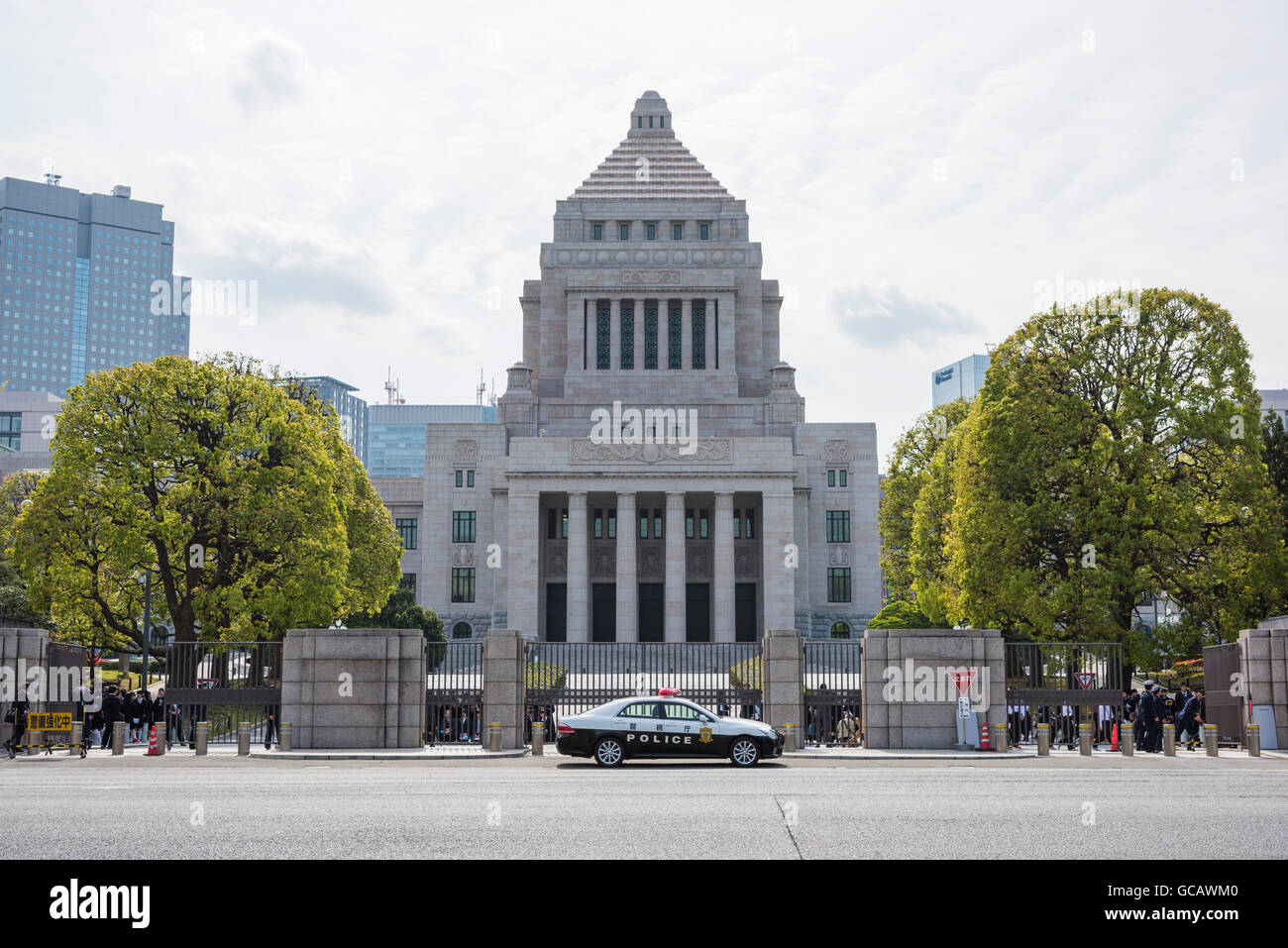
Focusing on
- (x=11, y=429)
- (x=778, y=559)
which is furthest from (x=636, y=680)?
(x=11, y=429)

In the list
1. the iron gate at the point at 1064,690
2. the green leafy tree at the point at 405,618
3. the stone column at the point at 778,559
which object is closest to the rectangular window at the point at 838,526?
the stone column at the point at 778,559

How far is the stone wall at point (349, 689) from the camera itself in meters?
29.5

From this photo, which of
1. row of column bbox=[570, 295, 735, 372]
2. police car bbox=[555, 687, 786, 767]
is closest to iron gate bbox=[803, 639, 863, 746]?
police car bbox=[555, 687, 786, 767]

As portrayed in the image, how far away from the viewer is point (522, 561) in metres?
67.1

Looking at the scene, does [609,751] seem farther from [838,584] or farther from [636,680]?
[838,584]

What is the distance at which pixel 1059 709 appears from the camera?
32.9 metres

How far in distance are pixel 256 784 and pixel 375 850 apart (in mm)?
8261

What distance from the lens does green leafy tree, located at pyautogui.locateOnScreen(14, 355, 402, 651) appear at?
37.7 meters

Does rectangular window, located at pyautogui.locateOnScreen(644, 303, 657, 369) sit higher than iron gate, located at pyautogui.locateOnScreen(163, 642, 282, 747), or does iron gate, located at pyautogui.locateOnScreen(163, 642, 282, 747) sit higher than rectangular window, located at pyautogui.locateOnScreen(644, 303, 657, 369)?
rectangular window, located at pyautogui.locateOnScreen(644, 303, 657, 369)

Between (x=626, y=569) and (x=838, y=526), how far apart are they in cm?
1574

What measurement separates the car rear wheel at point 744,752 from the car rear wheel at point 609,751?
7.79ft

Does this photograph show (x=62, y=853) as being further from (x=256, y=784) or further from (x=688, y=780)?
(x=688, y=780)

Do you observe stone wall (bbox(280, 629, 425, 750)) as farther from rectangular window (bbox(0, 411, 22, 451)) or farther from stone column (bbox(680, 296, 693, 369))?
rectangular window (bbox(0, 411, 22, 451))

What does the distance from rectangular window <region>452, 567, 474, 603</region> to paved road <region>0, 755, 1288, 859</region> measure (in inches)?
2077
